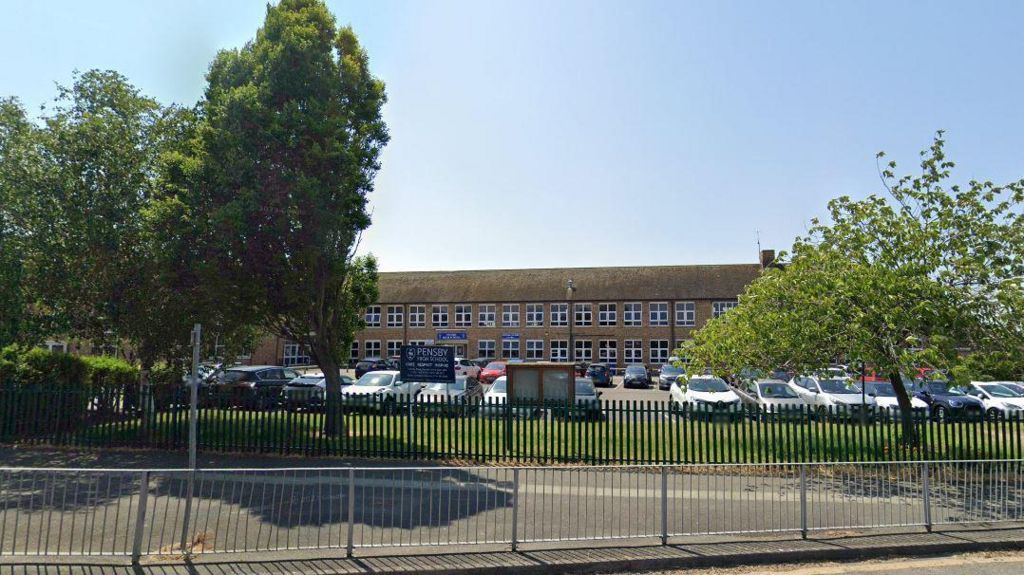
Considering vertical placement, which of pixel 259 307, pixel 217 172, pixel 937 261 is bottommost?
pixel 259 307

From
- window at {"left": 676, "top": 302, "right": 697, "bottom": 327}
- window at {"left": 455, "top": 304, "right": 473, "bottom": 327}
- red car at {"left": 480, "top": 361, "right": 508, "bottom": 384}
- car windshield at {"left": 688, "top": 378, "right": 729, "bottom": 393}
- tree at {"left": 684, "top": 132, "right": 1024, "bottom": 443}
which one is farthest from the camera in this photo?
window at {"left": 455, "top": 304, "right": 473, "bottom": 327}

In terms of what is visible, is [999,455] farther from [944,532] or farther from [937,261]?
[944,532]

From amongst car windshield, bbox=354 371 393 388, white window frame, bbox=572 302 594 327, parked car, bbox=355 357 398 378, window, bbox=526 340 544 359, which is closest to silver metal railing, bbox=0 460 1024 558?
car windshield, bbox=354 371 393 388

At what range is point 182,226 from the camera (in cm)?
1334

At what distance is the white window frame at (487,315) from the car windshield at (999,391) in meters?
35.6

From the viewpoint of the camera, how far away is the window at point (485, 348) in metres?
53.3

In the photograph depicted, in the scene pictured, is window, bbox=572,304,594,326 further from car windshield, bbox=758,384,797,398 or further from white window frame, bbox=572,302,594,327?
car windshield, bbox=758,384,797,398

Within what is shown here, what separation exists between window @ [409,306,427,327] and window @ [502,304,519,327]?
6.89 metres

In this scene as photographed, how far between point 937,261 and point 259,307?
551 inches

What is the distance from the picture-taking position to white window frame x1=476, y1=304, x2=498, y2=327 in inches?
2103

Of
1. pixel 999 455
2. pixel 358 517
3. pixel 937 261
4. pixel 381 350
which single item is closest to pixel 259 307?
pixel 358 517

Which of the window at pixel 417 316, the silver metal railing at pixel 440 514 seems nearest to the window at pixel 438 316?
the window at pixel 417 316

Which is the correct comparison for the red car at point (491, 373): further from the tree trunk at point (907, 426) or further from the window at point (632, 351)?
the tree trunk at point (907, 426)

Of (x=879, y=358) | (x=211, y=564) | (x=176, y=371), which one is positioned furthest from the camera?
(x=176, y=371)
